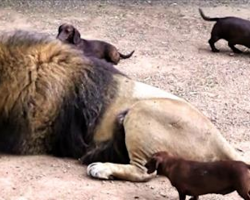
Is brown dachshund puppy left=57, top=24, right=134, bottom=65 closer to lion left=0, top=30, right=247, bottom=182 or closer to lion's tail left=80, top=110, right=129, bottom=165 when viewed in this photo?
lion left=0, top=30, right=247, bottom=182

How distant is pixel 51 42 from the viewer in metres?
5.15

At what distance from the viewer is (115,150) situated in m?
4.81

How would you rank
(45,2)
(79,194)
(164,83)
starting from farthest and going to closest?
(45,2) → (164,83) → (79,194)

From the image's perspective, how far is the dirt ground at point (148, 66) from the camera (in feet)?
14.7

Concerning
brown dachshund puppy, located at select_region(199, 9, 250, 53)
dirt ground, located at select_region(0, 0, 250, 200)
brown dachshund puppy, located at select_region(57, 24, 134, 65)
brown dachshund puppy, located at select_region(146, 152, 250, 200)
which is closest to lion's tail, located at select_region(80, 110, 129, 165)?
dirt ground, located at select_region(0, 0, 250, 200)

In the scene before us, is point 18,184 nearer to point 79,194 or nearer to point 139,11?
point 79,194

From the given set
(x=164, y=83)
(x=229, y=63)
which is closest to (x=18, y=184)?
(x=164, y=83)

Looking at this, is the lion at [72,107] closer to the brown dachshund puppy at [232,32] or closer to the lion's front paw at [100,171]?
the lion's front paw at [100,171]

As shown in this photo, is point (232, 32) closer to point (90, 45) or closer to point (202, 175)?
point (90, 45)

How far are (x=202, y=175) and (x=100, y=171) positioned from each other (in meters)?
0.79

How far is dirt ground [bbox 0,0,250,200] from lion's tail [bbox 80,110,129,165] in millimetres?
137

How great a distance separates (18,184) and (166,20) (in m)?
5.74

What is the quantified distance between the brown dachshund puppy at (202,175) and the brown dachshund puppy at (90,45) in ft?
10.6

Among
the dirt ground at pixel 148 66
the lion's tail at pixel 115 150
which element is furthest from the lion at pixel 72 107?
the dirt ground at pixel 148 66
